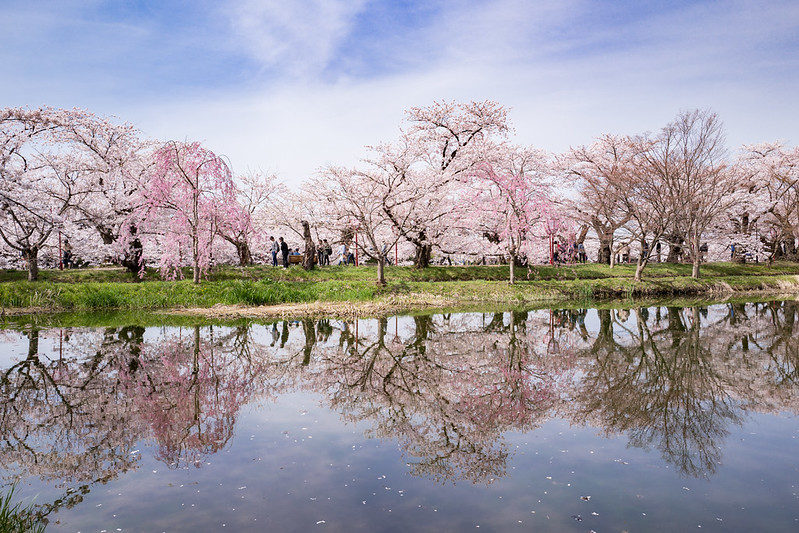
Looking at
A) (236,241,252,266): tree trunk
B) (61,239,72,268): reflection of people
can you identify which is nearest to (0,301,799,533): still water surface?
(236,241,252,266): tree trunk

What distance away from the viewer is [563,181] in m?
42.0

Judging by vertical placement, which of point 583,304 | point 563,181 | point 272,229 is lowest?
point 583,304

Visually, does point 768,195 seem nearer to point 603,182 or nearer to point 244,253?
point 603,182

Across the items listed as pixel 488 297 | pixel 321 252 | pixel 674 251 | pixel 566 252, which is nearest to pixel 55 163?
pixel 321 252

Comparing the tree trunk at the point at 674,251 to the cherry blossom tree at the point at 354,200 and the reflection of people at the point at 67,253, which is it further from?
the reflection of people at the point at 67,253

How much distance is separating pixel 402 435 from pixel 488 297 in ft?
59.9

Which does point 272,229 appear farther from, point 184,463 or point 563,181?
point 184,463

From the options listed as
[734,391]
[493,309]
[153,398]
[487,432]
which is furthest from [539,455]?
[493,309]

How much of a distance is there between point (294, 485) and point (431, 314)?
1477cm

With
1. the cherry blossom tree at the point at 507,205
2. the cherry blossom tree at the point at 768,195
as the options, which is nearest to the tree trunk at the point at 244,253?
the cherry blossom tree at the point at 507,205

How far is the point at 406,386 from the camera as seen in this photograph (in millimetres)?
10062

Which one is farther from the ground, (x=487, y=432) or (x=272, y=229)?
(x=272, y=229)

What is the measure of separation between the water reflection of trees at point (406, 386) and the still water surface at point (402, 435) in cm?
5

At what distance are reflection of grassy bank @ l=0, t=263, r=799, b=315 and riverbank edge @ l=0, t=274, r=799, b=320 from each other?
51 millimetres
